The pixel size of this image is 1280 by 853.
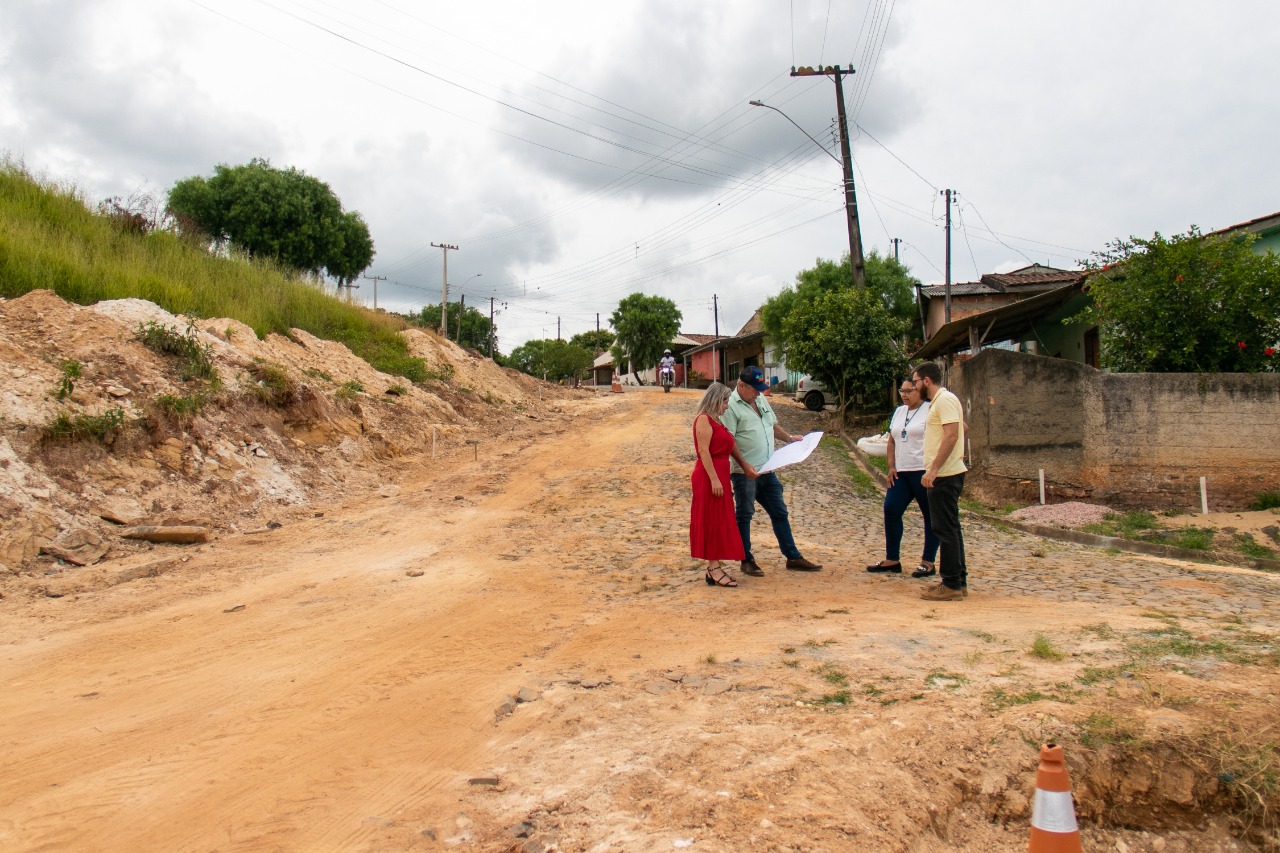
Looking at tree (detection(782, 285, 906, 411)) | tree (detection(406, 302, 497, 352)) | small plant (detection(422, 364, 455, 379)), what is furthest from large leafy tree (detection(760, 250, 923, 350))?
tree (detection(406, 302, 497, 352))

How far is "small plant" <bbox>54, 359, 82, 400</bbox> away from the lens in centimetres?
889

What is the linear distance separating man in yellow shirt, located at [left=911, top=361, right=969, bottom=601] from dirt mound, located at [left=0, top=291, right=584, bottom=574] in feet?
23.8

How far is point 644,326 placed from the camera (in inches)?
2046

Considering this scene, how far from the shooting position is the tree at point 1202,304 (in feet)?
37.3

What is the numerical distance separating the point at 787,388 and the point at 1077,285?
23365 millimetres

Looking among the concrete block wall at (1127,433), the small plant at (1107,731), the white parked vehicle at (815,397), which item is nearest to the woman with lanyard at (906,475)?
the small plant at (1107,731)

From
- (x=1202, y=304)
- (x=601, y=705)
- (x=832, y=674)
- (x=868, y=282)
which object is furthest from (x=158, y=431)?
(x=868, y=282)

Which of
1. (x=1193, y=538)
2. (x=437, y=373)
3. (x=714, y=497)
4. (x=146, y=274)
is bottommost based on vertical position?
(x=1193, y=538)

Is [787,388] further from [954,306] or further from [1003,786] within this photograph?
[1003,786]

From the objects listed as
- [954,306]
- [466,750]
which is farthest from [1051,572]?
[954,306]

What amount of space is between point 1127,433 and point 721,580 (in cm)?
832

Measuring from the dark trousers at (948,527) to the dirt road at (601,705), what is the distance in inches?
10.9

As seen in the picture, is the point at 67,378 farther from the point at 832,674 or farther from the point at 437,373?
the point at 437,373

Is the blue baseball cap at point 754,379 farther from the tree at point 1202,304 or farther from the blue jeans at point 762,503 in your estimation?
the tree at point 1202,304
